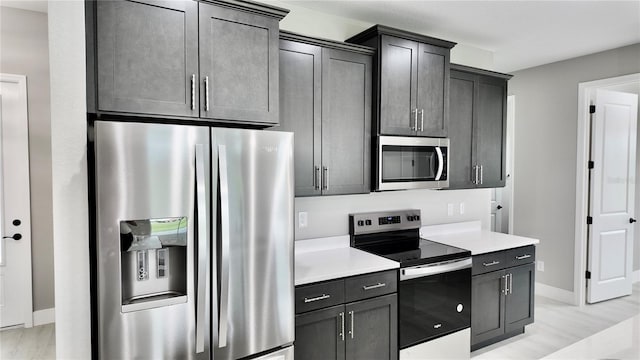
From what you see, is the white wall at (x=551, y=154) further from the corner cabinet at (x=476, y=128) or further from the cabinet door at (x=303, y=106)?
the cabinet door at (x=303, y=106)

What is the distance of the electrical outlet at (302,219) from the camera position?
286 centimetres

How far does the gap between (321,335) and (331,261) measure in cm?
49

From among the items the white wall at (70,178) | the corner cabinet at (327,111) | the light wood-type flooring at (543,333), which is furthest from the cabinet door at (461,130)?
the white wall at (70,178)

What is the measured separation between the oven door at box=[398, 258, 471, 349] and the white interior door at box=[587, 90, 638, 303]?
2.27m

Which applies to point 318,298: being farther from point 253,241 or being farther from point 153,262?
point 153,262

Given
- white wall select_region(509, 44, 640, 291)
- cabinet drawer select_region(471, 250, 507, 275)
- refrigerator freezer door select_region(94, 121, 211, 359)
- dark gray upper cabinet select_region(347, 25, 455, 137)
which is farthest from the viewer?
white wall select_region(509, 44, 640, 291)

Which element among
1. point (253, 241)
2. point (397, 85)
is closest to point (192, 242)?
point (253, 241)

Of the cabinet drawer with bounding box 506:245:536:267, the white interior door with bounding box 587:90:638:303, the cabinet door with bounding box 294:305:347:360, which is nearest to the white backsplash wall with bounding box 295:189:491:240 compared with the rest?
the cabinet drawer with bounding box 506:245:536:267

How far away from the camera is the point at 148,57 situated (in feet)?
6.02

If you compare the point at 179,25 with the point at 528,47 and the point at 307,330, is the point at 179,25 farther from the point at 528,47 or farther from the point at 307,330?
the point at 528,47

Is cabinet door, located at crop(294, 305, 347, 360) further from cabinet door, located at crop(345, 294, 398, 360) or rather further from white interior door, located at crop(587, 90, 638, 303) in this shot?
white interior door, located at crop(587, 90, 638, 303)

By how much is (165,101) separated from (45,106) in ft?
8.03

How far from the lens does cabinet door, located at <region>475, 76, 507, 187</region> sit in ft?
11.5

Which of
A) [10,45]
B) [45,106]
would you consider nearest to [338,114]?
[45,106]
